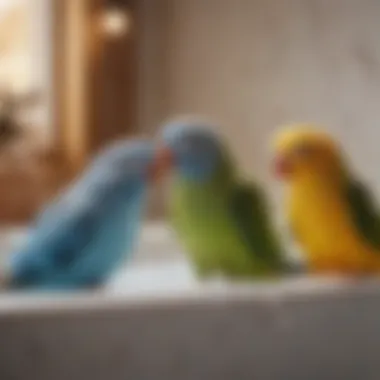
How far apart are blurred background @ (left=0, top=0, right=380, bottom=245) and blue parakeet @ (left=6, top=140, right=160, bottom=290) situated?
594mm

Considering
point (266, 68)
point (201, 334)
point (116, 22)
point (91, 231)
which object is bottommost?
point (201, 334)

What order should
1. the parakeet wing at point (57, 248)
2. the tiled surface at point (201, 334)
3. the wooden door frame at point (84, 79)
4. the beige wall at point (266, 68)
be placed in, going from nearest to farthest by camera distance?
the tiled surface at point (201, 334) < the parakeet wing at point (57, 248) < the beige wall at point (266, 68) < the wooden door frame at point (84, 79)

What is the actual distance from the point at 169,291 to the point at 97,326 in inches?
3.6

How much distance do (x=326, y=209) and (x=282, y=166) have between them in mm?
66

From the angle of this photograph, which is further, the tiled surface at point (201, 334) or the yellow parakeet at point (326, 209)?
the yellow parakeet at point (326, 209)

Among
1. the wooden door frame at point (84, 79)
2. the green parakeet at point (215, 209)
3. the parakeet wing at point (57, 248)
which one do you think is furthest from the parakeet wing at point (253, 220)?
the wooden door frame at point (84, 79)

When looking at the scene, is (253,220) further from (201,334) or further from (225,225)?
(201,334)

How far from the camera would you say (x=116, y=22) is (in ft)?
5.08

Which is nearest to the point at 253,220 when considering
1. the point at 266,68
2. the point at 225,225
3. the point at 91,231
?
the point at 225,225

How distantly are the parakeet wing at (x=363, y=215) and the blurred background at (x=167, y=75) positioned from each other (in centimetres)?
44

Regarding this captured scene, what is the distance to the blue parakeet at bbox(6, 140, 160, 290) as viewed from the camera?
86 centimetres

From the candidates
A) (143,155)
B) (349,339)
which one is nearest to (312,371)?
(349,339)

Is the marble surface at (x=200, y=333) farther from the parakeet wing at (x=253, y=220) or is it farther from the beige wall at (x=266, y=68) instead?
the beige wall at (x=266, y=68)

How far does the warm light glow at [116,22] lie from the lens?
1.54m
